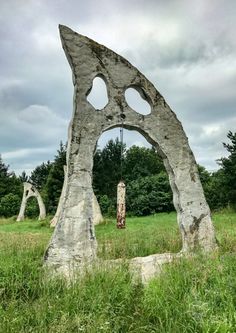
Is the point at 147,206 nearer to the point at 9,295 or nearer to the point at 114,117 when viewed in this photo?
the point at 114,117

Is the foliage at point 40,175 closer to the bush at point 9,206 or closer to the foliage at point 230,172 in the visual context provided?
the bush at point 9,206

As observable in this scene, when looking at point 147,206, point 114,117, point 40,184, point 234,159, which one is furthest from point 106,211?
point 114,117

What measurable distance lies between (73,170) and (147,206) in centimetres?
2291

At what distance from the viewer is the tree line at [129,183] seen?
28.2m

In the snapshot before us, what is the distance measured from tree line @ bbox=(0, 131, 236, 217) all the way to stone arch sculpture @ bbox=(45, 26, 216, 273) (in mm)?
10495

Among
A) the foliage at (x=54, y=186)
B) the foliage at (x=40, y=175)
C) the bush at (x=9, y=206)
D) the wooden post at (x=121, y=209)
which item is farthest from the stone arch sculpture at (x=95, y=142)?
the foliage at (x=40, y=175)

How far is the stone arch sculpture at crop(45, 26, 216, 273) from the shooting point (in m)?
8.96

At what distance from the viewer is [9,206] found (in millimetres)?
Result: 40469

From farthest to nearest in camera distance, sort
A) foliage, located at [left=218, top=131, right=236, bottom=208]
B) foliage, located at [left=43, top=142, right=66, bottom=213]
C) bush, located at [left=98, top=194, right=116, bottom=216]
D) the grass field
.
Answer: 1. foliage, located at [left=43, top=142, right=66, bottom=213]
2. bush, located at [left=98, top=194, right=116, bottom=216]
3. foliage, located at [left=218, top=131, right=236, bottom=208]
4. the grass field

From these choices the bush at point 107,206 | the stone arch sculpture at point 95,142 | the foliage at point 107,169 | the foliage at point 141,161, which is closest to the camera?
the stone arch sculpture at point 95,142

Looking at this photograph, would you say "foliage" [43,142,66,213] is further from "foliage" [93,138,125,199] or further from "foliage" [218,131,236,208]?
"foliage" [218,131,236,208]

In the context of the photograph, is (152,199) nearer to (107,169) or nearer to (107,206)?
(107,206)

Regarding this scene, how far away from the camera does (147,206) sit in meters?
31.8

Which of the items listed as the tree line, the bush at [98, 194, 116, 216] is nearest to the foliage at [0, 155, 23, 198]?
the tree line
